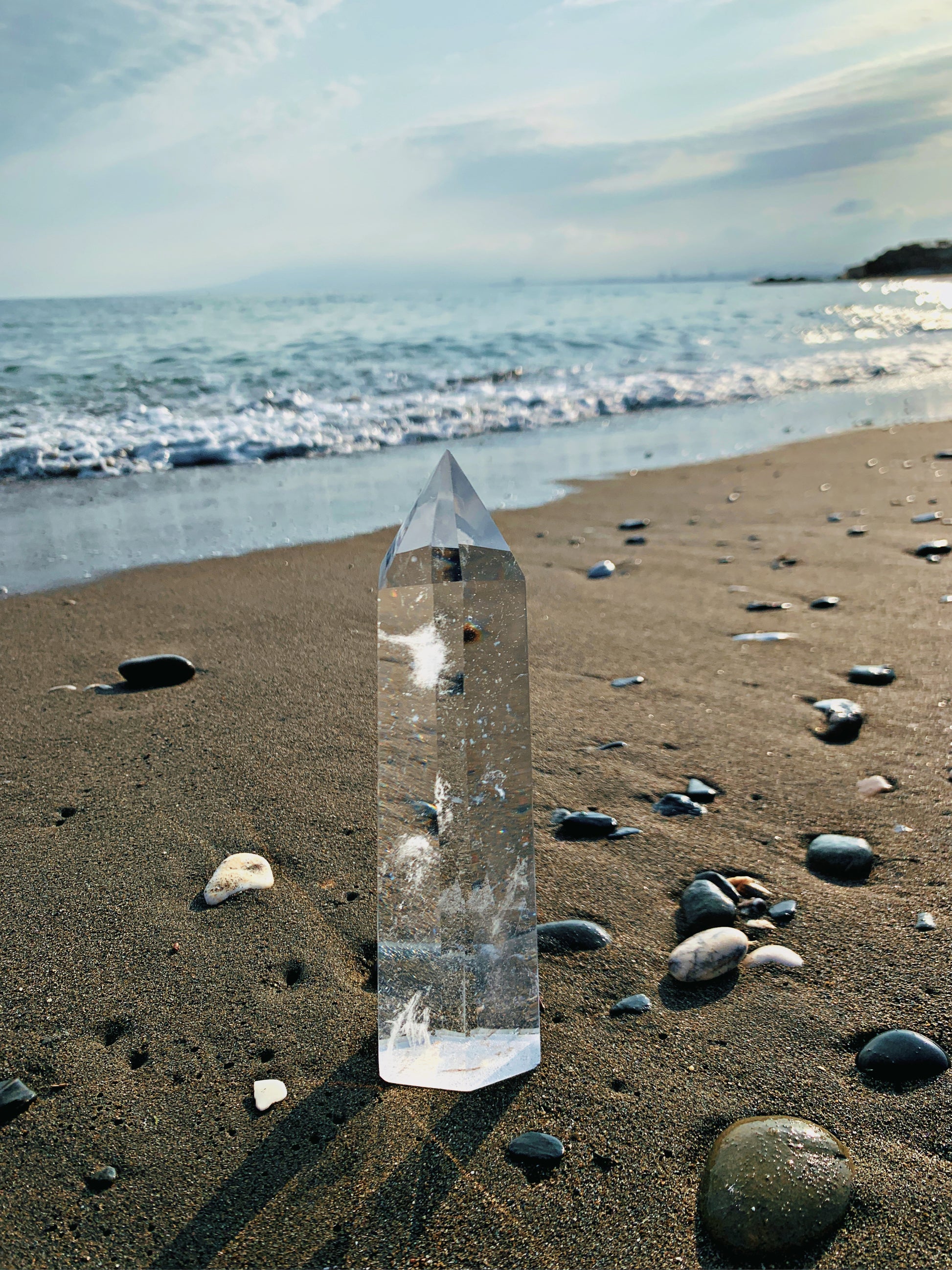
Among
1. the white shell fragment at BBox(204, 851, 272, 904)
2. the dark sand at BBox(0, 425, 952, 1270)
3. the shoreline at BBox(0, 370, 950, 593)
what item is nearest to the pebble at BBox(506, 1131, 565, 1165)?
the dark sand at BBox(0, 425, 952, 1270)

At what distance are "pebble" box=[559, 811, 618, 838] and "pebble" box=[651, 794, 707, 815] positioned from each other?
0.52 feet

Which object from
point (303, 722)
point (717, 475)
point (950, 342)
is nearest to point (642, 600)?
point (303, 722)

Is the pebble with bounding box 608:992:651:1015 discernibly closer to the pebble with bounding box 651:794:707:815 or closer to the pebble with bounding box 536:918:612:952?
the pebble with bounding box 536:918:612:952

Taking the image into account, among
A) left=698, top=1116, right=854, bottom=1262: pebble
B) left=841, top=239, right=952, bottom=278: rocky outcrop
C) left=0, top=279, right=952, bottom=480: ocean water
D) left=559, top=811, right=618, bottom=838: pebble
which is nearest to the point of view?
left=698, top=1116, right=854, bottom=1262: pebble

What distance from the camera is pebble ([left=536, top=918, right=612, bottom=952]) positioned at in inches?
70.0

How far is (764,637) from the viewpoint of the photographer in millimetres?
3439

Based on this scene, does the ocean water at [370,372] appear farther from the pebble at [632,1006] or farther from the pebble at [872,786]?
the pebble at [632,1006]

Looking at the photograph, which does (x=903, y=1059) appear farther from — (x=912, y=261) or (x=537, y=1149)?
(x=912, y=261)

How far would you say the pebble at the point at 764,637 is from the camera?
340cm

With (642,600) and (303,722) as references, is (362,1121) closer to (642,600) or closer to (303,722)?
(303,722)

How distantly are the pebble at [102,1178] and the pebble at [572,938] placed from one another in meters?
0.86

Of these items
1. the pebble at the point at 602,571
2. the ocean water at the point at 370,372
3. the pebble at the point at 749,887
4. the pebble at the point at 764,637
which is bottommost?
the pebble at the point at 749,887

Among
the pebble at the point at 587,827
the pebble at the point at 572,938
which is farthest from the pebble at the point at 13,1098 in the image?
the pebble at the point at 587,827

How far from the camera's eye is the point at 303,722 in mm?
2680
